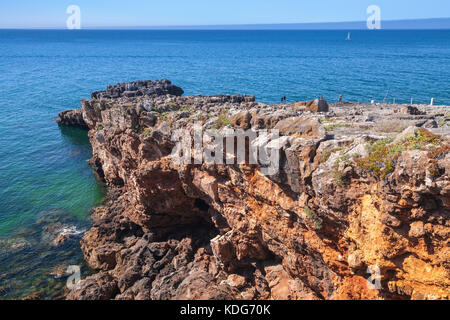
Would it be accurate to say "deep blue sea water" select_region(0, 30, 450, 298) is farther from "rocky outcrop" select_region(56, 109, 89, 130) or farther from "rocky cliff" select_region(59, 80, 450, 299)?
"rocky cliff" select_region(59, 80, 450, 299)

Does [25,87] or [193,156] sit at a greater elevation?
[25,87]

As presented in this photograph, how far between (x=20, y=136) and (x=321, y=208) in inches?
2471

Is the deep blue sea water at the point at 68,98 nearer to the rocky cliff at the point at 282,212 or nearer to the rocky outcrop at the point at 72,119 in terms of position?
the rocky outcrop at the point at 72,119

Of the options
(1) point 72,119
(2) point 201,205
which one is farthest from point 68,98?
(2) point 201,205

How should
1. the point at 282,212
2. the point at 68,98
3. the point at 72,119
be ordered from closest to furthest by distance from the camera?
the point at 282,212 < the point at 72,119 < the point at 68,98

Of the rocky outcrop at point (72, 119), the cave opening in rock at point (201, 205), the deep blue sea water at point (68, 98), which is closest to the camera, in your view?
the cave opening in rock at point (201, 205)

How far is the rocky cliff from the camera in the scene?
12.9 metres

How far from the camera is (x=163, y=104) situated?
1204 inches

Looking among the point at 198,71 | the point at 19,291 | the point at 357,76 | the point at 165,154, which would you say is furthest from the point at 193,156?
the point at 198,71

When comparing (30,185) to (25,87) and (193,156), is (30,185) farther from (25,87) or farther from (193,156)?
(25,87)

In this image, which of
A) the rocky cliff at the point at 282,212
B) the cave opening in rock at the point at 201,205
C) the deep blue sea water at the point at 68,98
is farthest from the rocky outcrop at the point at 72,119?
the cave opening in rock at the point at 201,205

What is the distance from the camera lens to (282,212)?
18.8 metres

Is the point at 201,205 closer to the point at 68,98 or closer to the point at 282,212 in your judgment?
the point at 282,212

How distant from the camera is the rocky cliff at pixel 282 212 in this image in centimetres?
1291
